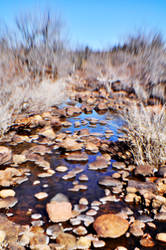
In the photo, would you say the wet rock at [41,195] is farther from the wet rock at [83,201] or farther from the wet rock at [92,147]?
the wet rock at [92,147]

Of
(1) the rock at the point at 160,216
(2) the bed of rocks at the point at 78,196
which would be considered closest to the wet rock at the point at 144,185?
(2) the bed of rocks at the point at 78,196

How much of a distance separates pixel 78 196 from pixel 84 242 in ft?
2.28

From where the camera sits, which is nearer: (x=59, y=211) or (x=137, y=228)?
(x=137, y=228)

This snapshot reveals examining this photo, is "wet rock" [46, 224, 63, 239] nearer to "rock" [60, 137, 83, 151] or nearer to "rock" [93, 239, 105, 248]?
"rock" [93, 239, 105, 248]

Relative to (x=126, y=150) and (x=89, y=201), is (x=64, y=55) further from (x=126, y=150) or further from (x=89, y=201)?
(x=89, y=201)

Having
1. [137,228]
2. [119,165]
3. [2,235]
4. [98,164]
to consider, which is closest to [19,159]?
[98,164]

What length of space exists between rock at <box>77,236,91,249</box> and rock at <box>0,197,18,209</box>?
0.80 meters

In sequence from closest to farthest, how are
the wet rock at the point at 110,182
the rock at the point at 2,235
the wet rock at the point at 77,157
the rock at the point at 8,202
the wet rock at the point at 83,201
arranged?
the rock at the point at 2,235, the rock at the point at 8,202, the wet rock at the point at 83,201, the wet rock at the point at 110,182, the wet rock at the point at 77,157

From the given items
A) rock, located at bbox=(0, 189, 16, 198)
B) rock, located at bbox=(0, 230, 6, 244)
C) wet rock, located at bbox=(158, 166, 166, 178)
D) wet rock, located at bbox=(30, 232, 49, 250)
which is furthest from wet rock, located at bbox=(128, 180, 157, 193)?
rock, located at bbox=(0, 230, 6, 244)

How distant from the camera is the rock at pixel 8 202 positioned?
211cm

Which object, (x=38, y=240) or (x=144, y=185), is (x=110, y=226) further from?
(x=144, y=185)

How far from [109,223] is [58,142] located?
7.51 feet

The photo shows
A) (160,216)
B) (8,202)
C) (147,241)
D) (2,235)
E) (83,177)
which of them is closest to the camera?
(2,235)

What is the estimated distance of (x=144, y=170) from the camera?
2785 millimetres
